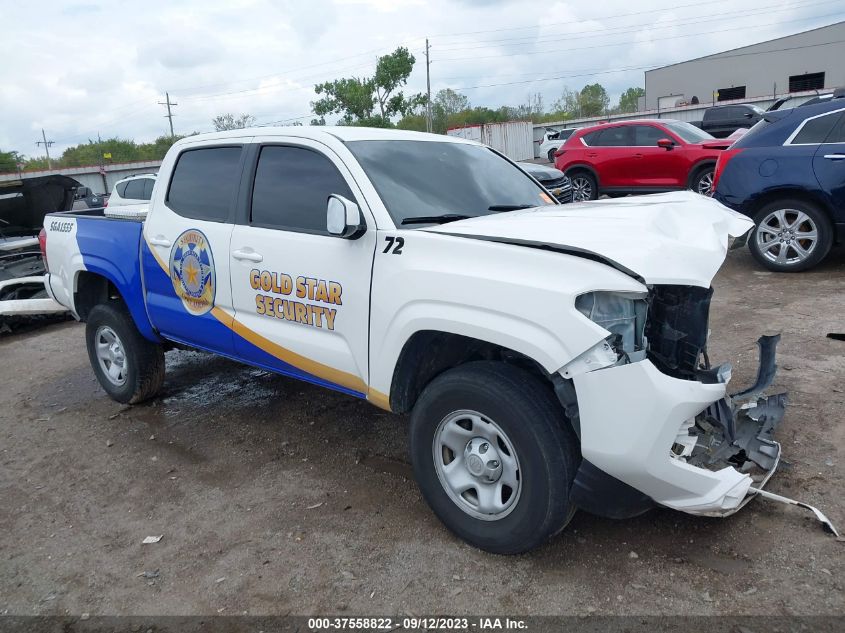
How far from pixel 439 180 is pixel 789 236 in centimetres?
547

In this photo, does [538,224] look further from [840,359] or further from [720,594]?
[840,359]

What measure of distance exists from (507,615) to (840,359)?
11.9 feet

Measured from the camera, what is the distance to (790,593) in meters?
2.60

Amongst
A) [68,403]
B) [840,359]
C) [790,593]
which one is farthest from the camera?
[68,403]

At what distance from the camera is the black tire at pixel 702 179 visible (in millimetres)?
11711

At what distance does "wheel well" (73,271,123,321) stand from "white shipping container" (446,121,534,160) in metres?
29.3

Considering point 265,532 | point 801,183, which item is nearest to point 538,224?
point 265,532

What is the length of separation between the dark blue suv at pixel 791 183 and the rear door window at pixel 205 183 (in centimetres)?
584

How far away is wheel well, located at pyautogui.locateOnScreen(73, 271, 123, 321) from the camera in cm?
529

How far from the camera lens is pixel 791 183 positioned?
718 cm

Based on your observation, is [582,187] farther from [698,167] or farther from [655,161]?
[698,167]

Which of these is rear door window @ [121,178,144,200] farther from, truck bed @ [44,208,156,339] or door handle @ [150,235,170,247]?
door handle @ [150,235,170,247]

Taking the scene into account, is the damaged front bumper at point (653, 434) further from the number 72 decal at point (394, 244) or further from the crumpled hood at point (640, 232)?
the number 72 decal at point (394, 244)

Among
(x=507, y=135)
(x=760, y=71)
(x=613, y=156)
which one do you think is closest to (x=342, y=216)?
(x=613, y=156)
